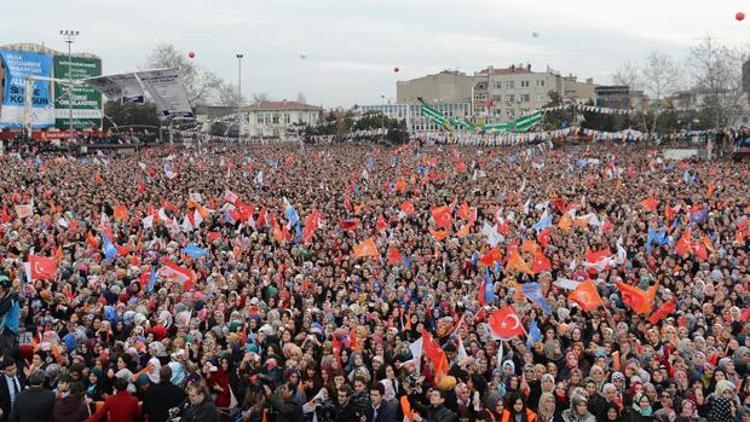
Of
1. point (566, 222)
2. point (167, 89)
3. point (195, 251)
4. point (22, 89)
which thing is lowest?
point (195, 251)

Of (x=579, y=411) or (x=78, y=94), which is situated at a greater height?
(x=78, y=94)

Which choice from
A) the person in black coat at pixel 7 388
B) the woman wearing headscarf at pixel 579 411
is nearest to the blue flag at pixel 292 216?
the person in black coat at pixel 7 388

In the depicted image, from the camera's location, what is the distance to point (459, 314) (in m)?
11.1

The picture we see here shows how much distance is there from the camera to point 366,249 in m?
15.4

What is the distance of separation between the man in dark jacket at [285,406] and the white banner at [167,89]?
95.9ft

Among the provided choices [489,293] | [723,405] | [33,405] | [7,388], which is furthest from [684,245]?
[33,405]

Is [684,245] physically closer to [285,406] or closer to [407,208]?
[407,208]

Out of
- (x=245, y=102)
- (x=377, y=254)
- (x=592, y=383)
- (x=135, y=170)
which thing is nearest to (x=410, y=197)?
(x=377, y=254)

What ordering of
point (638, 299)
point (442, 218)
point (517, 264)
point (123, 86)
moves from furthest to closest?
1. point (123, 86)
2. point (442, 218)
3. point (517, 264)
4. point (638, 299)

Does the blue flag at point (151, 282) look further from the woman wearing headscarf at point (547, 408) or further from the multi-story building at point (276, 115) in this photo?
the multi-story building at point (276, 115)

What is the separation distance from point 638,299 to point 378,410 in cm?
526

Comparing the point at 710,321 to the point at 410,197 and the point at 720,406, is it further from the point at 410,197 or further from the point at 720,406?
the point at 410,197

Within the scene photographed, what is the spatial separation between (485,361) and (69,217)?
1372cm

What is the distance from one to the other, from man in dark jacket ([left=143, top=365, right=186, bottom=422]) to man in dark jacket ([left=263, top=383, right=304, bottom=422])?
788 millimetres
